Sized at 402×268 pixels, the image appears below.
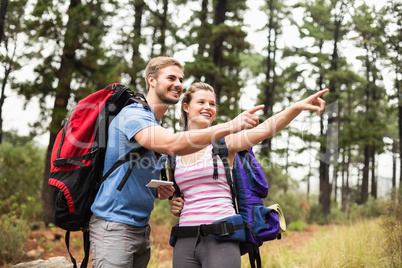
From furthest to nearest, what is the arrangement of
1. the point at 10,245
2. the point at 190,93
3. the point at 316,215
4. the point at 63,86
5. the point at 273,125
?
the point at 316,215 → the point at 63,86 → the point at 10,245 → the point at 190,93 → the point at 273,125

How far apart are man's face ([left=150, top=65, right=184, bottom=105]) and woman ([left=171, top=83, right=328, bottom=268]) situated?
0.44 meters

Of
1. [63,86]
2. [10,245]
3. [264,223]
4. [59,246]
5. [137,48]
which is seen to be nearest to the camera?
[264,223]

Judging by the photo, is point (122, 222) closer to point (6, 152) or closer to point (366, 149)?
point (6, 152)

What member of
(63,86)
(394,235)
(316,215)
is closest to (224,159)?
(394,235)

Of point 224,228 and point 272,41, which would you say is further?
point 272,41

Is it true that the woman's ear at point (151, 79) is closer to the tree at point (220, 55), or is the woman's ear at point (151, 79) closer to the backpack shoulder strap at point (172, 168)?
the backpack shoulder strap at point (172, 168)

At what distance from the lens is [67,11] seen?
30.5ft

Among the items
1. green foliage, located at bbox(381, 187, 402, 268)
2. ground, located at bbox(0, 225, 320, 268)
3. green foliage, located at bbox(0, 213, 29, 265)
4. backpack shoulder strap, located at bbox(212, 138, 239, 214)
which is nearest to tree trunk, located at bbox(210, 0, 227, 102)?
ground, located at bbox(0, 225, 320, 268)

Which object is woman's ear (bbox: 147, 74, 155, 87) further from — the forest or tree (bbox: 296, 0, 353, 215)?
tree (bbox: 296, 0, 353, 215)

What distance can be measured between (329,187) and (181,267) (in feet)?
60.1

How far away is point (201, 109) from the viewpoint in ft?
8.95

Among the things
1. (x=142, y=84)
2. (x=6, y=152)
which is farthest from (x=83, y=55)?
(x=142, y=84)

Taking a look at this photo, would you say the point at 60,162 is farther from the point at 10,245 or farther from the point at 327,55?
the point at 327,55

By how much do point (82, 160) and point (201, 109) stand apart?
946 mm
